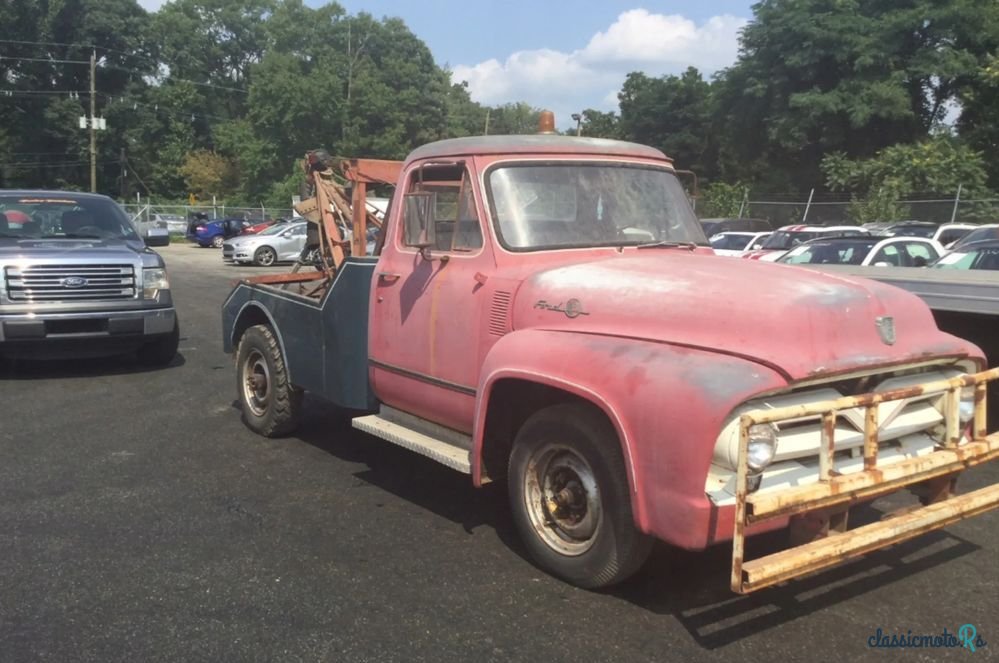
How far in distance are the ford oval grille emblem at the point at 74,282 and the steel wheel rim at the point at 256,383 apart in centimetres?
262

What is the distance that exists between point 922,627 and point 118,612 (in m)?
3.45

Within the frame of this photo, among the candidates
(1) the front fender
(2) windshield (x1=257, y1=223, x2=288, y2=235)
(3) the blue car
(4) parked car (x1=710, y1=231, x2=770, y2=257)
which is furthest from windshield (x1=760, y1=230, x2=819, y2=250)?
(3) the blue car

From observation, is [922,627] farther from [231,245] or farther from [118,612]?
[231,245]

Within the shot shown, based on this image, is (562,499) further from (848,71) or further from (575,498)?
(848,71)

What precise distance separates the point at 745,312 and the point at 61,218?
330 inches

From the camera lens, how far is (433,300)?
5.15m

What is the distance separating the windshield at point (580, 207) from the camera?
4.95m

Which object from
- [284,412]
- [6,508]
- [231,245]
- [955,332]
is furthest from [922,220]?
[6,508]

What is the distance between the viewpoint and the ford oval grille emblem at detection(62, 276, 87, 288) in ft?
28.6

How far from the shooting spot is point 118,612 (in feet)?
13.1

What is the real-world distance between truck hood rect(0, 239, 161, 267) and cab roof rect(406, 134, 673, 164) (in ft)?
16.1

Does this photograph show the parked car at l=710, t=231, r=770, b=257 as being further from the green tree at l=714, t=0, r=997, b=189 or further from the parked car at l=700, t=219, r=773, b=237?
the green tree at l=714, t=0, r=997, b=189

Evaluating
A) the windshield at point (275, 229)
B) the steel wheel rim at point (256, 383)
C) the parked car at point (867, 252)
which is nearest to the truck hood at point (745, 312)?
the steel wheel rim at point (256, 383)

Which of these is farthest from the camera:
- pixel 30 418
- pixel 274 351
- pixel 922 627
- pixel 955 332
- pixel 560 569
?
pixel 30 418
